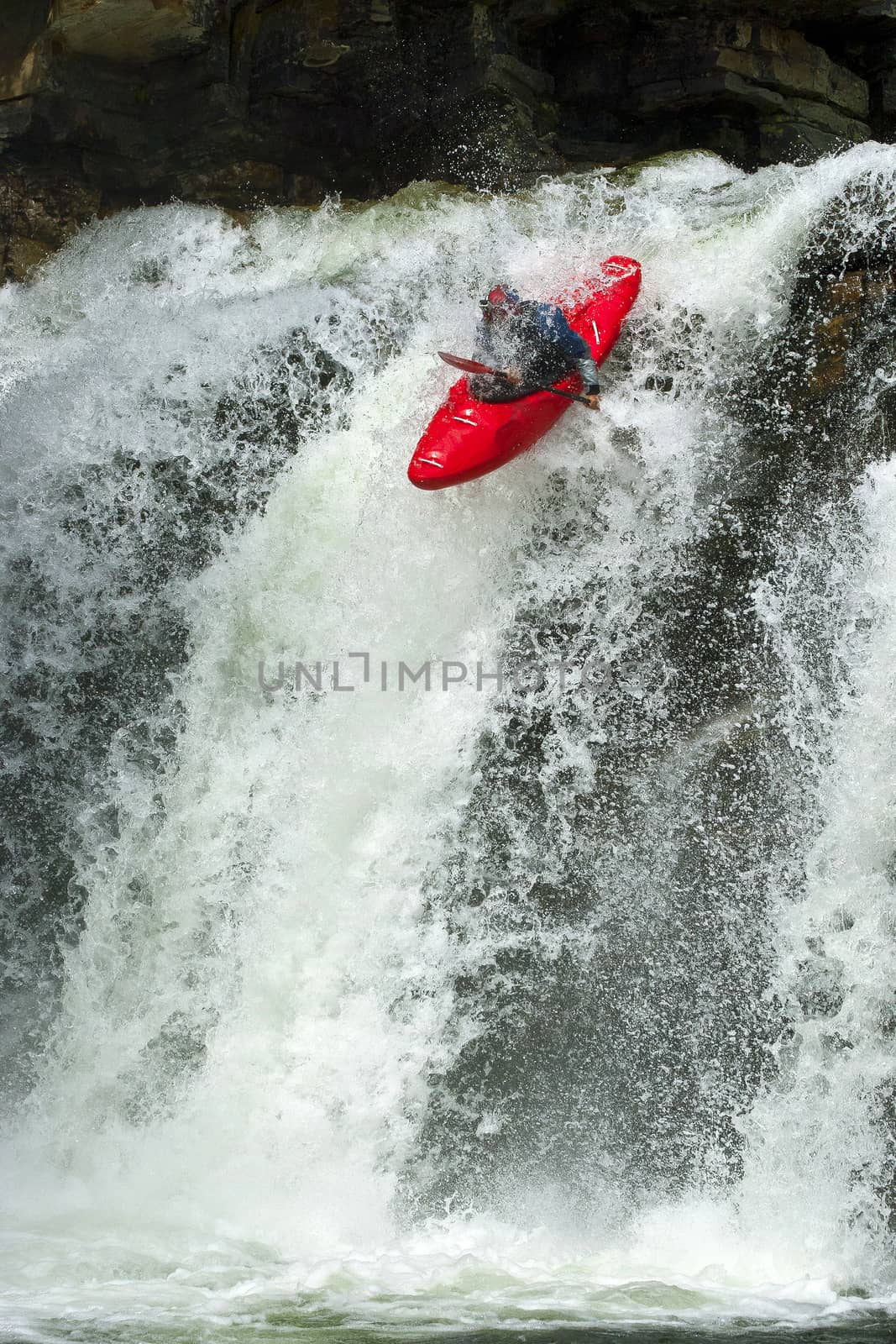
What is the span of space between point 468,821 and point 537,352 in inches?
61.8

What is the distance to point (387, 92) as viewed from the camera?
5863 millimetres

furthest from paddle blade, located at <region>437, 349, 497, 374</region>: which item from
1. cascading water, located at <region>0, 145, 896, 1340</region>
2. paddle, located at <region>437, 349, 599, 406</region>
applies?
cascading water, located at <region>0, 145, 896, 1340</region>

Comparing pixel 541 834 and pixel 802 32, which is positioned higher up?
pixel 802 32

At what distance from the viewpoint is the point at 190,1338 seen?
2.48 metres

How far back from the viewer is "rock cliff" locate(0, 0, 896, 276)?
18.5 ft

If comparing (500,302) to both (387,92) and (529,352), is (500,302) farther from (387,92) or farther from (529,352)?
(387,92)

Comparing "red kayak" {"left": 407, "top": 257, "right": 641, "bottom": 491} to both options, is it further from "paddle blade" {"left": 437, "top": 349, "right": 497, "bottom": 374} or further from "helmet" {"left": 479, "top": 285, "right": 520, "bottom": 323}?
"helmet" {"left": 479, "top": 285, "right": 520, "bottom": 323}

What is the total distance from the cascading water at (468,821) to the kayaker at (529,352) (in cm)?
19

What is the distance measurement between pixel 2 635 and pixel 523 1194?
2753mm

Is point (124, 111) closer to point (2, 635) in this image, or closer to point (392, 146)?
point (392, 146)

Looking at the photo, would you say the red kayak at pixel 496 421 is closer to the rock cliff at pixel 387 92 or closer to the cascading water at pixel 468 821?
the cascading water at pixel 468 821

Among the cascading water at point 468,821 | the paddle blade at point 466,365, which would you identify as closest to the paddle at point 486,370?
the paddle blade at point 466,365

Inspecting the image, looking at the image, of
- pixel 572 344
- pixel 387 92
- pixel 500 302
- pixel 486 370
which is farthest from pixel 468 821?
pixel 387 92

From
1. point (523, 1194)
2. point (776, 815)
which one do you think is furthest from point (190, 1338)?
point (776, 815)
